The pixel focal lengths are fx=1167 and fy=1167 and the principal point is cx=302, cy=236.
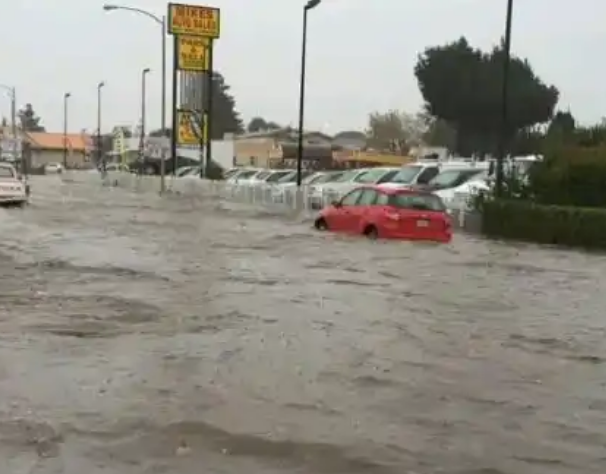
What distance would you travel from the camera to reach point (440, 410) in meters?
8.17

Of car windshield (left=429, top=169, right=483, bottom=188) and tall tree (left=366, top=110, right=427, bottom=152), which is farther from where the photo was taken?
tall tree (left=366, top=110, right=427, bottom=152)

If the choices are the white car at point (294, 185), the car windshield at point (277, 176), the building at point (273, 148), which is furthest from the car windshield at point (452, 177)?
the building at point (273, 148)

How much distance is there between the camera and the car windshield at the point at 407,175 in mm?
35631

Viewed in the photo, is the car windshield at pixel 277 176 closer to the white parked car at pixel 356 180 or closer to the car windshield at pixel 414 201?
the white parked car at pixel 356 180

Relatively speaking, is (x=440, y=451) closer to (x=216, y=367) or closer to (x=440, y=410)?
(x=440, y=410)

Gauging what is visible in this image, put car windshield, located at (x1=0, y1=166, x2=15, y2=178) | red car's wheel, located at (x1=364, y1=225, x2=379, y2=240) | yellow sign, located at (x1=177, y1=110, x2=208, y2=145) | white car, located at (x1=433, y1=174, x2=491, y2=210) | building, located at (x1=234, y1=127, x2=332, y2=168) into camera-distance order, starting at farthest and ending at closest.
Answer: building, located at (x1=234, y1=127, x2=332, y2=168), yellow sign, located at (x1=177, y1=110, x2=208, y2=145), car windshield, located at (x1=0, y1=166, x2=15, y2=178), white car, located at (x1=433, y1=174, x2=491, y2=210), red car's wheel, located at (x1=364, y1=225, x2=379, y2=240)

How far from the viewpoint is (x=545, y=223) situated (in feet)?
86.8

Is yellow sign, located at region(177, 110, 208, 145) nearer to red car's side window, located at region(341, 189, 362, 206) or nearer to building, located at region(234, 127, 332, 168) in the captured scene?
building, located at region(234, 127, 332, 168)

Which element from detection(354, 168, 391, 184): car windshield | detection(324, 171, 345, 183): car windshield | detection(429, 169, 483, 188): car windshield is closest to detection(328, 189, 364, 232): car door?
detection(429, 169, 483, 188): car windshield

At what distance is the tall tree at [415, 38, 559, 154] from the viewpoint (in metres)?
70.6

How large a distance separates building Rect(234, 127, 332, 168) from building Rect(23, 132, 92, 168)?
33035 millimetres

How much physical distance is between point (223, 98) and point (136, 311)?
135412 millimetres

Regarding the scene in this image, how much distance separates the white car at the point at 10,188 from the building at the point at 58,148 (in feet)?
335

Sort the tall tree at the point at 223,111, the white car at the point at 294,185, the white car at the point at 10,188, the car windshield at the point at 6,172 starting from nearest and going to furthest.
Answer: the white car at the point at 10,188
the car windshield at the point at 6,172
the white car at the point at 294,185
the tall tree at the point at 223,111
